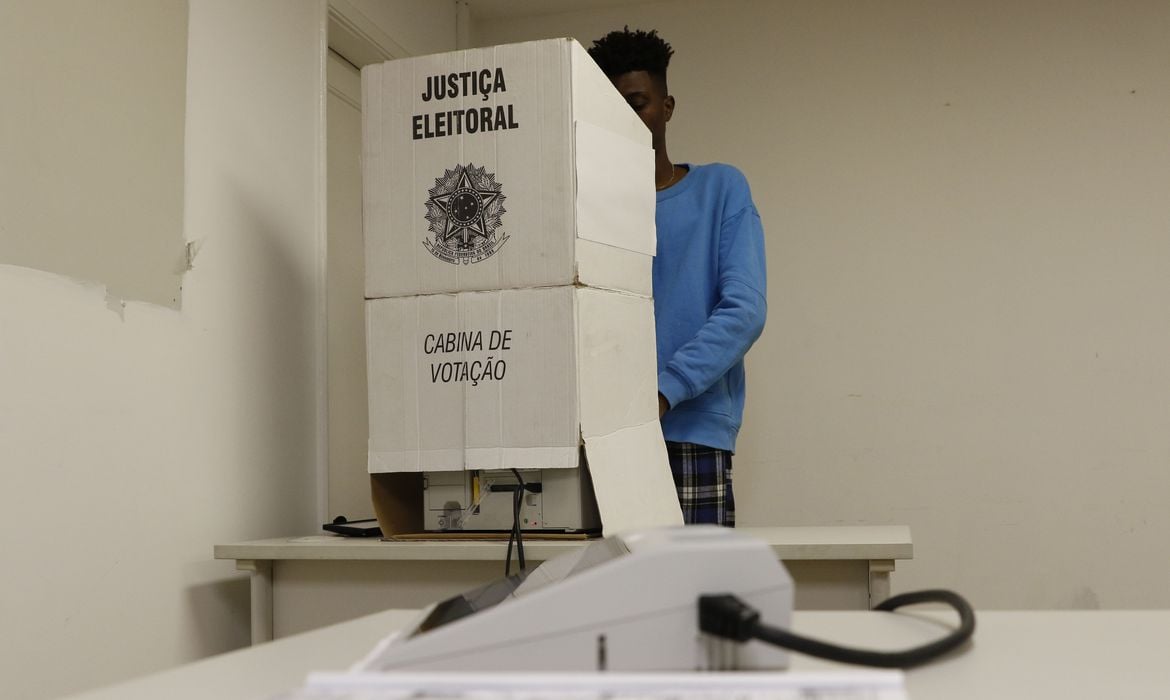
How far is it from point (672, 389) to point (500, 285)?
436 mm

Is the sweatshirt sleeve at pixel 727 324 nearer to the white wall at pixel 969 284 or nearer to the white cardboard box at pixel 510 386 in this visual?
the white cardboard box at pixel 510 386

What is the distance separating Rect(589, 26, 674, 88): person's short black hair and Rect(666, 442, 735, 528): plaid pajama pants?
0.74 meters

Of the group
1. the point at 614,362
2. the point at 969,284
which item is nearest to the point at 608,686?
the point at 614,362

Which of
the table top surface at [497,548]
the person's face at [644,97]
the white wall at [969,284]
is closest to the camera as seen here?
the table top surface at [497,548]

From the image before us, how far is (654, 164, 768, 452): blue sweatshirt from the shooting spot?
1814 mm

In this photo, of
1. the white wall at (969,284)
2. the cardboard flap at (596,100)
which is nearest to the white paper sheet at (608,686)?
the cardboard flap at (596,100)

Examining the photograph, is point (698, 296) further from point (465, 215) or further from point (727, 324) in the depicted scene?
point (465, 215)

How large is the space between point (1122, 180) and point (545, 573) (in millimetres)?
2794

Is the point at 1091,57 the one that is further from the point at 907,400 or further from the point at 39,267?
the point at 39,267

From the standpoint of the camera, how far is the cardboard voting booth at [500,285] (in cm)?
142

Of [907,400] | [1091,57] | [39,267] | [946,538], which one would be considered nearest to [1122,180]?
[1091,57]

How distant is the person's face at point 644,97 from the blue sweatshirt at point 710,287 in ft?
0.39

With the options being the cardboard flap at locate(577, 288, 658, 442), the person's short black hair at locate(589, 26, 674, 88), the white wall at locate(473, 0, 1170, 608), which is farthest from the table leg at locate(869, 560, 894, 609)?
the white wall at locate(473, 0, 1170, 608)

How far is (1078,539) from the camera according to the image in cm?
287
